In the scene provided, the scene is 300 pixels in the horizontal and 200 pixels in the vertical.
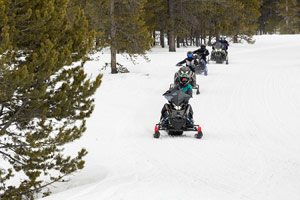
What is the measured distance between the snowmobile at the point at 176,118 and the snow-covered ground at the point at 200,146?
279mm

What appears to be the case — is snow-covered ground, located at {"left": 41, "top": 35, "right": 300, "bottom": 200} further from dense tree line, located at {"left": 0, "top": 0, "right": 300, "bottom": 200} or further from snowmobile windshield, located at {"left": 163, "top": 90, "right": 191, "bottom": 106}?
snowmobile windshield, located at {"left": 163, "top": 90, "right": 191, "bottom": 106}

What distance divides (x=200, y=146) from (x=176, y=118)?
124 cm

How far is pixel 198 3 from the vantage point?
111ft

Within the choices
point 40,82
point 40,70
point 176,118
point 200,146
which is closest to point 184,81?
point 176,118

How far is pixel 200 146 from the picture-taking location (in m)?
10.6

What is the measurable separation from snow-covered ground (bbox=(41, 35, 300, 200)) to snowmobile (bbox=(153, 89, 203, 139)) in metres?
0.28

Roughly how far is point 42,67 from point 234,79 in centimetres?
1742

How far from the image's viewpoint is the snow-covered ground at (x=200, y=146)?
7281 millimetres

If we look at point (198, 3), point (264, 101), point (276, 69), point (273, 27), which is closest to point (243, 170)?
point (264, 101)

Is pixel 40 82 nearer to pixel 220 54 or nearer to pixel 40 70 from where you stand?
pixel 40 70

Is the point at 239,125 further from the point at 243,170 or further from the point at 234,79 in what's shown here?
the point at 234,79

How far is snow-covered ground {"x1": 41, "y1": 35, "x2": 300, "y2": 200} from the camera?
23.9 feet

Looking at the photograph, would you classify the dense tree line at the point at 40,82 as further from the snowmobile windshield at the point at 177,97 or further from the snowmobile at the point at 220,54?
the snowmobile at the point at 220,54

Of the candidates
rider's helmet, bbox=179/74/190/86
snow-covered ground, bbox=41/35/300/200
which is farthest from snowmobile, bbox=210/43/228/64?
rider's helmet, bbox=179/74/190/86
